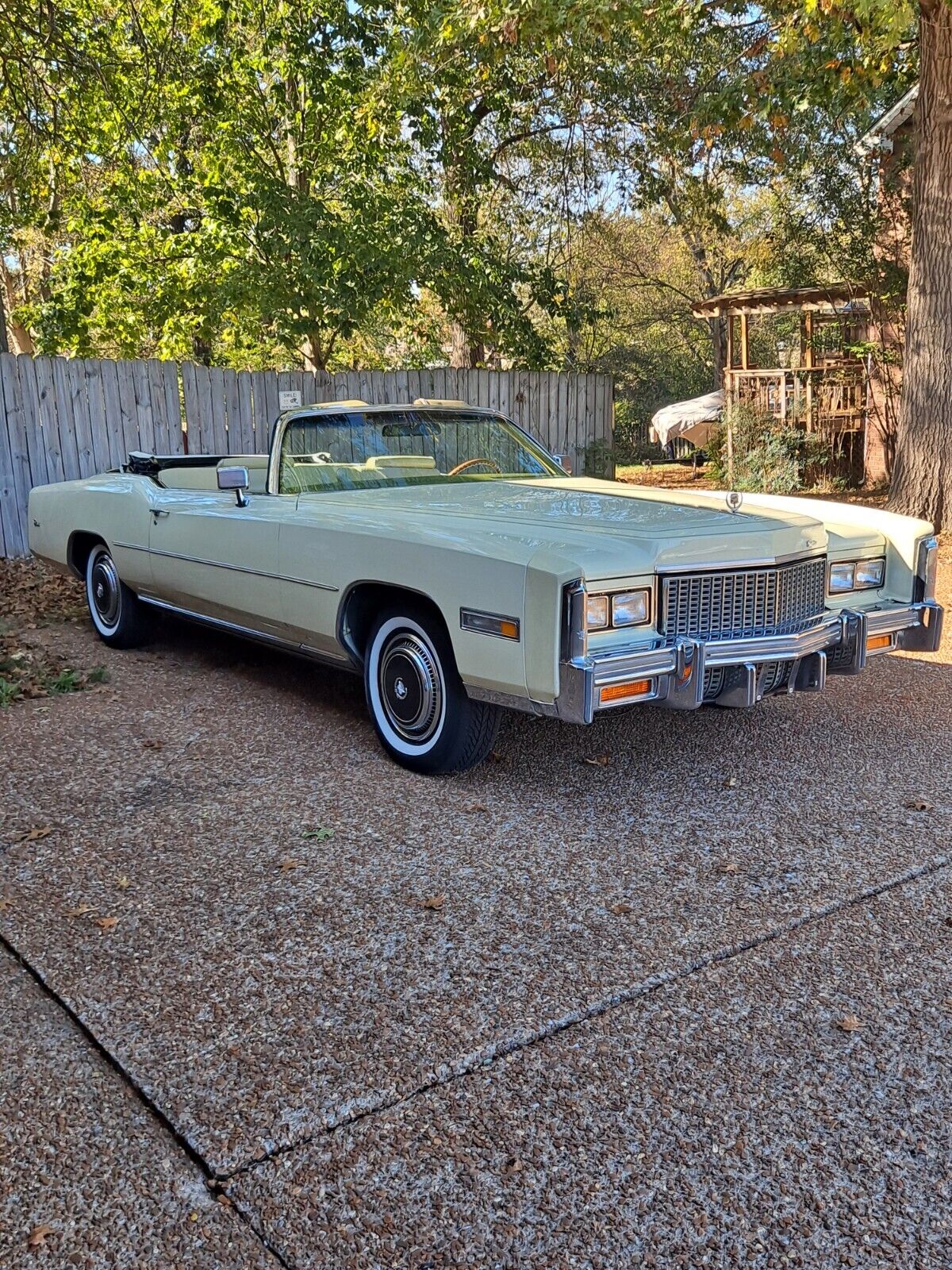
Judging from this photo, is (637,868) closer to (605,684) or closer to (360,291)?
(605,684)

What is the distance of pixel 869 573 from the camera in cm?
489

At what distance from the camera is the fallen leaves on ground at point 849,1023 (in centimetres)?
272

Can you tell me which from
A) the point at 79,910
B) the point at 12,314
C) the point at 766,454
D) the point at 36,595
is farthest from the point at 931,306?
the point at 12,314

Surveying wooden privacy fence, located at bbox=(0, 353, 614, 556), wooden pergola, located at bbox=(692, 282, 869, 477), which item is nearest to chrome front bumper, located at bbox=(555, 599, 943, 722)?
wooden privacy fence, located at bbox=(0, 353, 614, 556)

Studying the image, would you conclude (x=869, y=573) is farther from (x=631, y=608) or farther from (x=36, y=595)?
(x=36, y=595)

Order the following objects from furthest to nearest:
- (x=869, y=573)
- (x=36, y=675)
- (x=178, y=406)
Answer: (x=178, y=406)
(x=36, y=675)
(x=869, y=573)

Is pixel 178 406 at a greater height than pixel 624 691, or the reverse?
pixel 178 406

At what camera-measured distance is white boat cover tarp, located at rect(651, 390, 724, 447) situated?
76.9 feet

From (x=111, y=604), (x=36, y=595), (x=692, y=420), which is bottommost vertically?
(x=36, y=595)

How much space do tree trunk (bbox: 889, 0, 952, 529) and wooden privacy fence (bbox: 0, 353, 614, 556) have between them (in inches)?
161

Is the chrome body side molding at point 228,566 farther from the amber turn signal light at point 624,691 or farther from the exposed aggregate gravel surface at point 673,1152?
the exposed aggregate gravel surface at point 673,1152

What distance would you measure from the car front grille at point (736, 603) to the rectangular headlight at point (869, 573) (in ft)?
1.62

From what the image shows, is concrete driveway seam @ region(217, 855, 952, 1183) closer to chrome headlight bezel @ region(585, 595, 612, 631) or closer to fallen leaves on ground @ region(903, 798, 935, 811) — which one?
fallen leaves on ground @ region(903, 798, 935, 811)

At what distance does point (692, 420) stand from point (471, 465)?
18.7 metres
